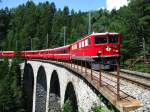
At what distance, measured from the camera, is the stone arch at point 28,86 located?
65.1 m

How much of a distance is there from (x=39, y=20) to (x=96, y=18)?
3370cm

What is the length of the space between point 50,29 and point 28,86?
89.7 meters

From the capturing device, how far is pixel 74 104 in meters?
25.1

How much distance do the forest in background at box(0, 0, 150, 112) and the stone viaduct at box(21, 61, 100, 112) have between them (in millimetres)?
4165

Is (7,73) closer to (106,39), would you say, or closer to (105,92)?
(106,39)

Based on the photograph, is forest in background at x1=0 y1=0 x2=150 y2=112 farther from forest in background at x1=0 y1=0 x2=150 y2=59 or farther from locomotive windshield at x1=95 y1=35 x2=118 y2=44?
locomotive windshield at x1=95 y1=35 x2=118 y2=44

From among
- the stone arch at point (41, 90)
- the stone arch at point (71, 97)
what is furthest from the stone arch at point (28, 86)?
the stone arch at point (71, 97)

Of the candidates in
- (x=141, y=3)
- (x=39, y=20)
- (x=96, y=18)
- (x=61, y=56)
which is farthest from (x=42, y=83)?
(x=39, y=20)

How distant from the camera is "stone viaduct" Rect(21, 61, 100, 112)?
16.6m

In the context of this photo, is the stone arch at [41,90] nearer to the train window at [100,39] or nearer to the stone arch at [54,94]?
the stone arch at [54,94]

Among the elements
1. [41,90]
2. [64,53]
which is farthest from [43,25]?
[64,53]

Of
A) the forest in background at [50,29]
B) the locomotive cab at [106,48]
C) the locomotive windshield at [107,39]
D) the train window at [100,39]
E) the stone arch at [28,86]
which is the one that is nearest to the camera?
the locomotive cab at [106,48]

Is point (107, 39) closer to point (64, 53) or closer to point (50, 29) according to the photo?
point (64, 53)

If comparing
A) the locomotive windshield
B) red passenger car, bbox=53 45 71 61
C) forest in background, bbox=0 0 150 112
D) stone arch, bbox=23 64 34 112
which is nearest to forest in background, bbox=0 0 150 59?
forest in background, bbox=0 0 150 112
